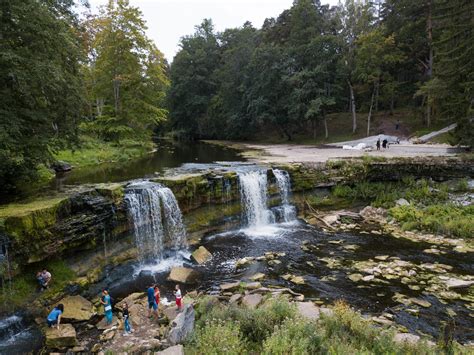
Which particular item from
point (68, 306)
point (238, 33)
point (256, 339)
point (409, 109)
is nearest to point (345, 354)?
point (256, 339)

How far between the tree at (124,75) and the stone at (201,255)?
20.8 metres

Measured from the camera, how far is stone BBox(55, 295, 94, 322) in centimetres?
968

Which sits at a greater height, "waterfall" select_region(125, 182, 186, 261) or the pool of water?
"waterfall" select_region(125, 182, 186, 261)

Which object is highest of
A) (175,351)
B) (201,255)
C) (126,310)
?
(175,351)

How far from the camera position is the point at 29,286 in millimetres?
10531

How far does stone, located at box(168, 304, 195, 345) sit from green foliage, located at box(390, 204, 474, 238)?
1303cm

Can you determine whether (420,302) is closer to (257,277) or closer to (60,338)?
(257,277)

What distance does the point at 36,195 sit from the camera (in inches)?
527

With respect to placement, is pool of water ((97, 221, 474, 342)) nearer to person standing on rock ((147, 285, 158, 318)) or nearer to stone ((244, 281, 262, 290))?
stone ((244, 281, 262, 290))

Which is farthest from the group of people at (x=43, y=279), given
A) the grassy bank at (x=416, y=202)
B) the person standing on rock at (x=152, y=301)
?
the grassy bank at (x=416, y=202)

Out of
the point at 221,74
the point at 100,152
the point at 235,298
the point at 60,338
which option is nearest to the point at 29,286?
the point at 60,338

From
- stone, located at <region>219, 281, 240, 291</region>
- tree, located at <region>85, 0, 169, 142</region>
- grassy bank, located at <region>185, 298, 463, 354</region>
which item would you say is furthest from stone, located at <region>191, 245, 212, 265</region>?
tree, located at <region>85, 0, 169, 142</region>

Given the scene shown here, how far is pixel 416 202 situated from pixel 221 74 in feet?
139

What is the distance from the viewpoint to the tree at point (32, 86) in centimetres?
1088
